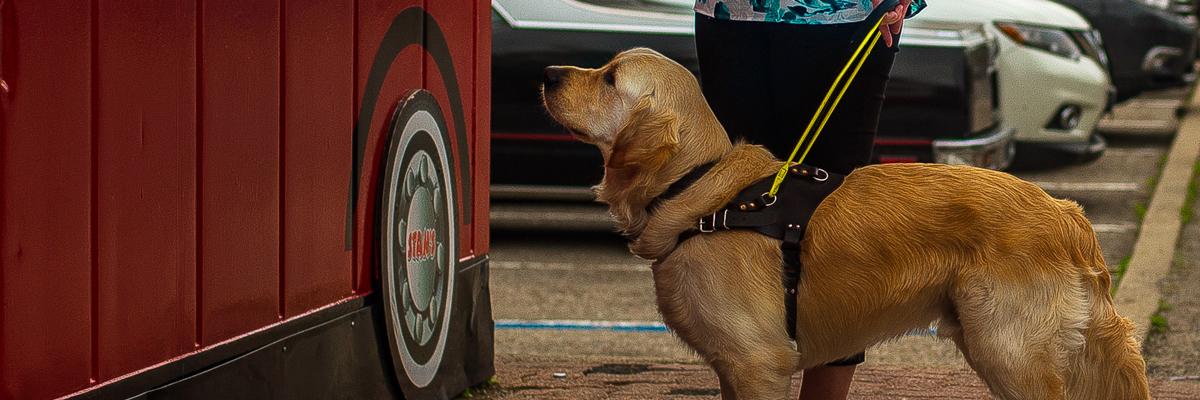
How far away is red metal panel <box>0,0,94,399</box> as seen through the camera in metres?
2.66

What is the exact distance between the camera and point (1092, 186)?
1288cm

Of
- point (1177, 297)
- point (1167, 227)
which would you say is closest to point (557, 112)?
point (1177, 297)

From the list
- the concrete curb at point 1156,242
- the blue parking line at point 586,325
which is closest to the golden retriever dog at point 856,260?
the concrete curb at point 1156,242

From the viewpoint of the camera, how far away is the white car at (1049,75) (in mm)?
10445

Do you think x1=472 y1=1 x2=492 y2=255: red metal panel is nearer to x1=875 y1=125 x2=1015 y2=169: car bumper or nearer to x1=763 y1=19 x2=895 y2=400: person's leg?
x1=763 y1=19 x2=895 y2=400: person's leg

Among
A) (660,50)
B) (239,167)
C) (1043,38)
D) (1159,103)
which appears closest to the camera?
(239,167)

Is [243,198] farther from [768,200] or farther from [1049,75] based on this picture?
[1049,75]

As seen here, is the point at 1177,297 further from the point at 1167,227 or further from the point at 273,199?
the point at 273,199

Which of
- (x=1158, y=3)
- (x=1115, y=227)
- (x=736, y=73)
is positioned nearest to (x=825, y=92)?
(x=736, y=73)

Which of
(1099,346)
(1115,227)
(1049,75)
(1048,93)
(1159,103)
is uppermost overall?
(1099,346)

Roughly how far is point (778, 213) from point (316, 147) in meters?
1.09

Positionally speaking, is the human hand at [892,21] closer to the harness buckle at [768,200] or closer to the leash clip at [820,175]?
the leash clip at [820,175]

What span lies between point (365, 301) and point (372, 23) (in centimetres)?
71

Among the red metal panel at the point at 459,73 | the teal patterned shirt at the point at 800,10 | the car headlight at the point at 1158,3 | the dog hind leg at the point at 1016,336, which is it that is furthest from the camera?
the car headlight at the point at 1158,3
